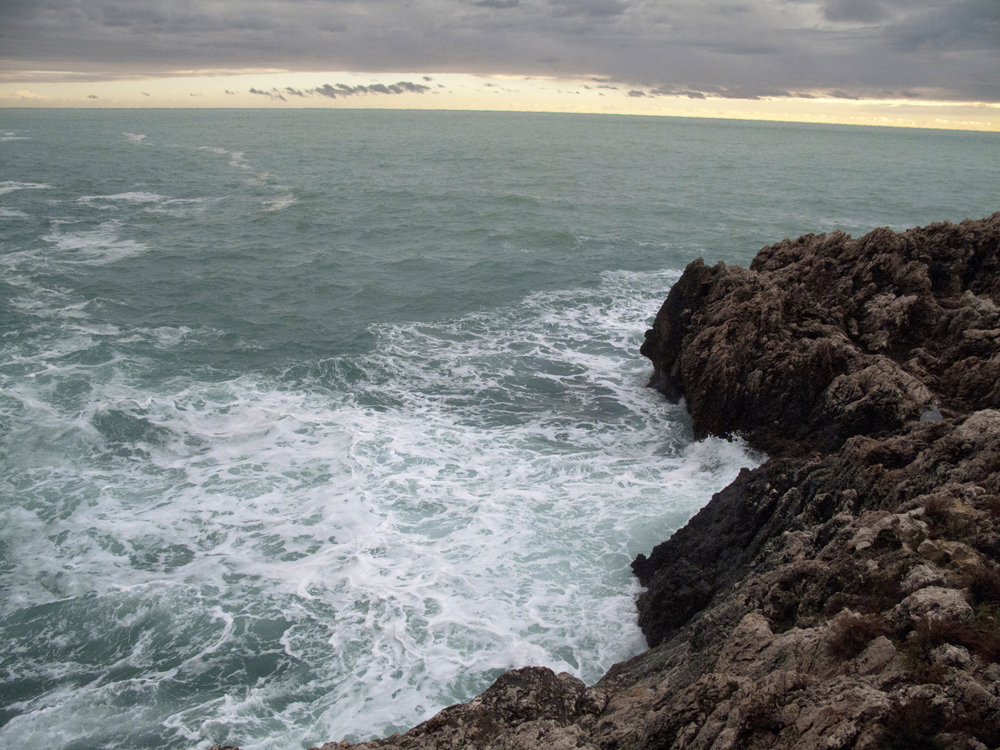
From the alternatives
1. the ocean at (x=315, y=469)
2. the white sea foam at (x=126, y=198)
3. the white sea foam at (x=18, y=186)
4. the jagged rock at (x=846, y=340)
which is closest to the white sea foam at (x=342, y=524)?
the ocean at (x=315, y=469)

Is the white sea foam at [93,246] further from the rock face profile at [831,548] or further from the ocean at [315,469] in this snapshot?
the rock face profile at [831,548]

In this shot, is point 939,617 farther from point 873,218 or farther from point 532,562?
point 873,218

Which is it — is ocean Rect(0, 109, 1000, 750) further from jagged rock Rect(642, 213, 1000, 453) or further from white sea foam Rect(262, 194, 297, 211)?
white sea foam Rect(262, 194, 297, 211)

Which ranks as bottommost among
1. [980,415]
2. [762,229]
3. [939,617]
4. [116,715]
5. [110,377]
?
[116,715]

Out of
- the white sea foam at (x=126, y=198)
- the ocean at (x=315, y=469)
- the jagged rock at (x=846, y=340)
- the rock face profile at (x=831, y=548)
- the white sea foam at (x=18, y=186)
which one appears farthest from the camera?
the white sea foam at (x=18, y=186)

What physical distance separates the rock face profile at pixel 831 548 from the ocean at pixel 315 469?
2513mm

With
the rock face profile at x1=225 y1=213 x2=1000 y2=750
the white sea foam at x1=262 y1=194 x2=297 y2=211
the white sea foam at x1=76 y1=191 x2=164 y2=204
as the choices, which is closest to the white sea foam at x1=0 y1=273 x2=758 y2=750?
the rock face profile at x1=225 y1=213 x2=1000 y2=750

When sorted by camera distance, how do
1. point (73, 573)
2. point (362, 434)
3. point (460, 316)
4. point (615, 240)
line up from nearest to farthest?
point (73, 573) < point (362, 434) < point (460, 316) < point (615, 240)

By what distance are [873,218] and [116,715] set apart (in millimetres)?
67402

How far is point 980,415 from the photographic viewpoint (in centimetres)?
1278

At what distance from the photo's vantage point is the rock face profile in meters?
7.79

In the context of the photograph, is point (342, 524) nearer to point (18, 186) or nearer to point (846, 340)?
point (846, 340)

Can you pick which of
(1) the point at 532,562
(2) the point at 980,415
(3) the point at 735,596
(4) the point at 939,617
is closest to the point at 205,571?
(1) the point at 532,562

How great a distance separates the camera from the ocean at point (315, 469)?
14172mm
